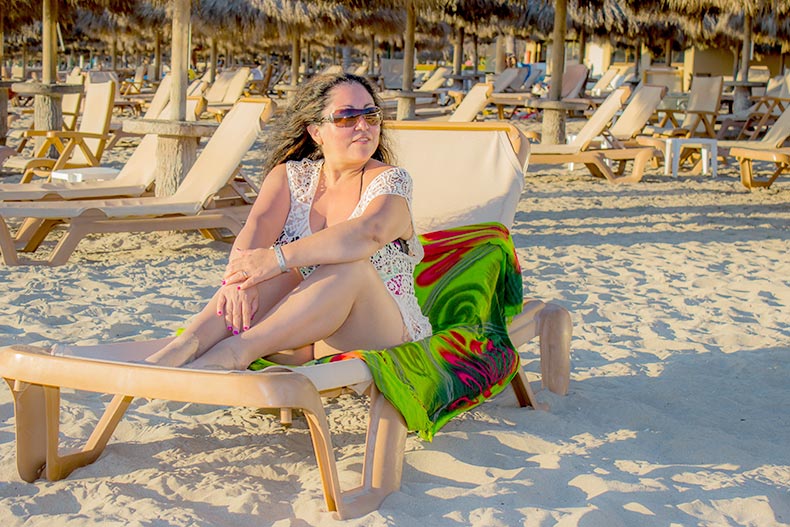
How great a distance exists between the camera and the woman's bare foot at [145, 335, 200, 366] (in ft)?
6.89

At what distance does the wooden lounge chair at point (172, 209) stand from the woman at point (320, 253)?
7.22 ft

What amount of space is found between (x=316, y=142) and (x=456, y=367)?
74cm

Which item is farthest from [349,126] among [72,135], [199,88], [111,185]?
[199,88]

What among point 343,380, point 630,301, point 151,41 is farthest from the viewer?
point 151,41

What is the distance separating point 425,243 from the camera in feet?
9.74

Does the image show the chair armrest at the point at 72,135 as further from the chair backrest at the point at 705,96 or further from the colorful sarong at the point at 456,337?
the chair backrest at the point at 705,96

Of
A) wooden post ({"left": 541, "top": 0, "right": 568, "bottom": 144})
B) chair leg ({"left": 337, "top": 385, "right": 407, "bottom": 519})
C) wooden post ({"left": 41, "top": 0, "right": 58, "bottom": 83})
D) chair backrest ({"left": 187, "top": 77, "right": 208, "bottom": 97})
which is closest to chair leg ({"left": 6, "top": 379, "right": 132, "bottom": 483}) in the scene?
chair leg ({"left": 337, "top": 385, "right": 407, "bottom": 519})

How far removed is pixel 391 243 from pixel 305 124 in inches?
16.3

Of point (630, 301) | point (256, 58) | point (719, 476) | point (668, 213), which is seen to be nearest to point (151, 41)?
point (256, 58)

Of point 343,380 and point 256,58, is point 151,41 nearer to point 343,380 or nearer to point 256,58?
point 256,58

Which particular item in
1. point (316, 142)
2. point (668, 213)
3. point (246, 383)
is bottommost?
point (668, 213)

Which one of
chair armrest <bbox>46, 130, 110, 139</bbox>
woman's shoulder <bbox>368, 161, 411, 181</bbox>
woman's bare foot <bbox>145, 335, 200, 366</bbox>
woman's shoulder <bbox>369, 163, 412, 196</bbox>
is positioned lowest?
woman's bare foot <bbox>145, 335, 200, 366</bbox>

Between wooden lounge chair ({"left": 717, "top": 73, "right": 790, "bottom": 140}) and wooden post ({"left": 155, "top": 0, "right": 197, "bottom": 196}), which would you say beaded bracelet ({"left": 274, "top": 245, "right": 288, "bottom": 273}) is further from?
wooden lounge chair ({"left": 717, "top": 73, "right": 790, "bottom": 140})

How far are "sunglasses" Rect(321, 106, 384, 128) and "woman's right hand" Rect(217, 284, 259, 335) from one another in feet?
1.72
